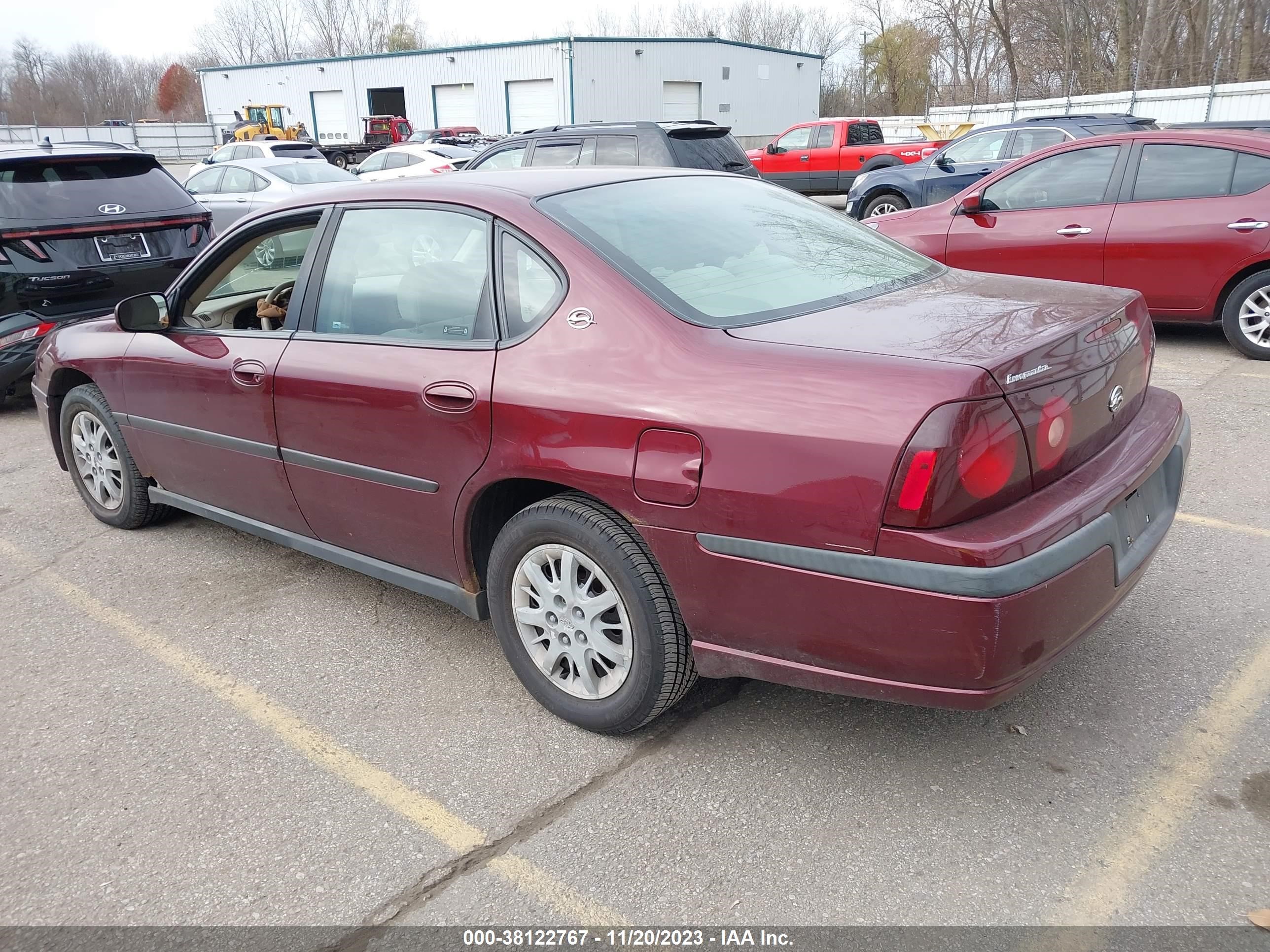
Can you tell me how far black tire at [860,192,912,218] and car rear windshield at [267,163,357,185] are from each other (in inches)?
278

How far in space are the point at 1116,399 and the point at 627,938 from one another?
195cm

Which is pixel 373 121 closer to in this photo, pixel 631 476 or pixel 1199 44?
pixel 1199 44

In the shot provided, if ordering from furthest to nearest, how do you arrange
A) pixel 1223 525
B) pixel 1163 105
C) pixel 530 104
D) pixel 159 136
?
1. pixel 159 136
2. pixel 530 104
3. pixel 1163 105
4. pixel 1223 525

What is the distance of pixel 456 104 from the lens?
43188 millimetres

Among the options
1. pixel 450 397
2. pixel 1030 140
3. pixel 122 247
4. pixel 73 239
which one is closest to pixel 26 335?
pixel 73 239

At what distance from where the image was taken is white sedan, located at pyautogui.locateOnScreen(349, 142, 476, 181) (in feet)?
54.4

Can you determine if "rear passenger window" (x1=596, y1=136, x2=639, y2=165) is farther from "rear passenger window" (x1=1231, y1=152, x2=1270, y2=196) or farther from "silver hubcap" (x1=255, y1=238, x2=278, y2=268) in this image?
"silver hubcap" (x1=255, y1=238, x2=278, y2=268)

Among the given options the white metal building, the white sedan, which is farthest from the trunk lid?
the white metal building

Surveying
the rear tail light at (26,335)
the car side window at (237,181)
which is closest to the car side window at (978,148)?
the car side window at (237,181)

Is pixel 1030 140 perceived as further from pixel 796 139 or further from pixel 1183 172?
pixel 796 139

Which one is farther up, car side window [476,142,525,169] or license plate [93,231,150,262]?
car side window [476,142,525,169]

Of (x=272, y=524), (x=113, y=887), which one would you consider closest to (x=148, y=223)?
(x=272, y=524)

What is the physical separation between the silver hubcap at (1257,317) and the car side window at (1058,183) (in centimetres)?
127

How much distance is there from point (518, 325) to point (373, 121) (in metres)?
38.6
